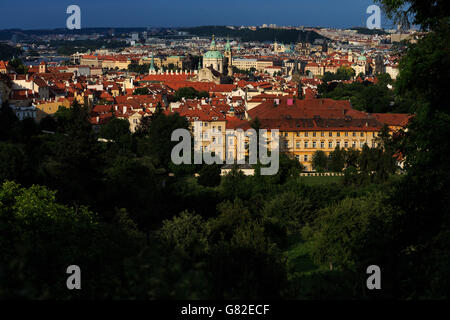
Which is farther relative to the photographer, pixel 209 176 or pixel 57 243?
pixel 209 176

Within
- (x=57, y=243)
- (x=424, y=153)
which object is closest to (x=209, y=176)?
(x=57, y=243)

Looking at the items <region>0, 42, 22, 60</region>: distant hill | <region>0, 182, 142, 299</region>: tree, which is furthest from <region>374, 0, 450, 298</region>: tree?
<region>0, 42, 22, 60</region>: distant hill

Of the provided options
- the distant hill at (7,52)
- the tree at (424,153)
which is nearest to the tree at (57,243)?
the tree at (424,153)

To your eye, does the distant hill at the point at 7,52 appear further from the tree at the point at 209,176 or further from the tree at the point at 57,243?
the tree at the point at 57,243

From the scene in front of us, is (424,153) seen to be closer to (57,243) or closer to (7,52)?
(57,243)

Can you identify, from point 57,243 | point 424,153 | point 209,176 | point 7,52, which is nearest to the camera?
point 424,153

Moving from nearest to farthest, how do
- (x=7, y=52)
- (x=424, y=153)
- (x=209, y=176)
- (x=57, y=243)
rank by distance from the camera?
(x=424, y=153) < (x=57, y=243) < (x=209, y=176) < (x=7, y=52)

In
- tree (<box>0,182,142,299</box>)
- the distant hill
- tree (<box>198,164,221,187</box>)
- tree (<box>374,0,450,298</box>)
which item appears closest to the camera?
tree (<box>374,0,450,298</box>)

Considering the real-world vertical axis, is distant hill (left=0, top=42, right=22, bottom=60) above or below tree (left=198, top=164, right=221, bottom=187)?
above

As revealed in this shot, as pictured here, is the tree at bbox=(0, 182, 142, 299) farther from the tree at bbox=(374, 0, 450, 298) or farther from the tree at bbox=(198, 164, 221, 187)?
the tree at bbox=(198, 164, 221, 187)

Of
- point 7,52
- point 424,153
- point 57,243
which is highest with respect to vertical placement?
→ point 7,52

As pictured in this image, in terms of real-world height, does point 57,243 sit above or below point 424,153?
below
